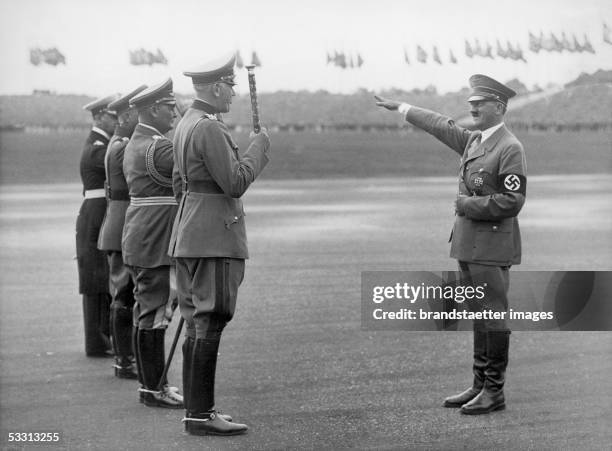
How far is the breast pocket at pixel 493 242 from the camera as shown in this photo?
5637 millimetres

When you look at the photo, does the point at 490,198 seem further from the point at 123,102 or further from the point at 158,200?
the point at 123,102

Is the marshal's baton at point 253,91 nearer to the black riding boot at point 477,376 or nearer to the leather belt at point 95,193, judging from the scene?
the black riding boot at point 477,376

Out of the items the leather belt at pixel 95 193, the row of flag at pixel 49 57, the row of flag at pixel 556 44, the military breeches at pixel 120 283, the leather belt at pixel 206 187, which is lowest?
the military breeches at pixel 120 283

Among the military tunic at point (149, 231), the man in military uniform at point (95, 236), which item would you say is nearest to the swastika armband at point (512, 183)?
the military tunic at point (149, 231)

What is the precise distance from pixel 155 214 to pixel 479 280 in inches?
72.3

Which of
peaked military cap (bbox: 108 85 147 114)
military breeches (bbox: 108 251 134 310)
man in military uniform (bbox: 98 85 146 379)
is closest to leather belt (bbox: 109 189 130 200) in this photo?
man in military uniform (bbox: 98 85 146 379)

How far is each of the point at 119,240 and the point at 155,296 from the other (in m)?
0.78

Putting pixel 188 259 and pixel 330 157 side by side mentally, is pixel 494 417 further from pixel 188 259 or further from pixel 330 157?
pixel 330 157

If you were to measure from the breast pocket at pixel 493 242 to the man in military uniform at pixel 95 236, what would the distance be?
2838 millimetres

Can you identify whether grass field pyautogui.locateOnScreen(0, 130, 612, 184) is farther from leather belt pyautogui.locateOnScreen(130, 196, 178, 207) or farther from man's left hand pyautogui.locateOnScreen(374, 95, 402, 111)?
leather belt pyautogui.locateOnScreen(130, 196, 178, 207)

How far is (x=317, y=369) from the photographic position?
6621mm

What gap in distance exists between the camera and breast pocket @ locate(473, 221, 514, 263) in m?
5.64

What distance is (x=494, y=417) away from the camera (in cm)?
559

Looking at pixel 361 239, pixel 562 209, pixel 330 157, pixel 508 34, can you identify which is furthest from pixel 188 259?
pixel 330 157
